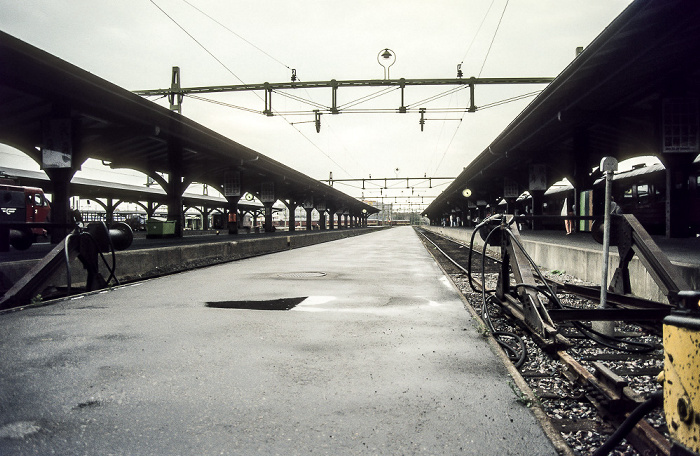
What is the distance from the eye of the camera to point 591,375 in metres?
3.23

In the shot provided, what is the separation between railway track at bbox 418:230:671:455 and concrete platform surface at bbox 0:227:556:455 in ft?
1.09

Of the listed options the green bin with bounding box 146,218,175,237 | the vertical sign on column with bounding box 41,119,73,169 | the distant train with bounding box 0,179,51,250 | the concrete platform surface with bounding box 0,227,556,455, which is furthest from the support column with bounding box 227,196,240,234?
the concrete platform surface with bounding box 0,227,556,455

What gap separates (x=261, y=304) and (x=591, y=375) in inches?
181

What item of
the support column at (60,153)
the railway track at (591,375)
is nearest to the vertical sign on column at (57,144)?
the support column at (60,153)

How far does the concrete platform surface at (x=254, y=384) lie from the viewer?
238cm

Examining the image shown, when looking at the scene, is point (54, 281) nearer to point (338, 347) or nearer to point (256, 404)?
point (338, 347)

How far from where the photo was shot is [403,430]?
2484 millimetres

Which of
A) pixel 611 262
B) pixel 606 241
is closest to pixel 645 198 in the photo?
pixel 611 262

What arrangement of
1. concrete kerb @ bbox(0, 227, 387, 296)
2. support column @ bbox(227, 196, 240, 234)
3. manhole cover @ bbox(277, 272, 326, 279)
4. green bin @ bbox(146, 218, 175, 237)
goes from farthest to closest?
support column @ bbox(227, 196, 240, 234) < green bin @ bbox(146, 218, 175, 237) < manhole cover @ bbox(277, 272, 326, 279) < concrete kerb @ bbox(0, 227, 387, 296)

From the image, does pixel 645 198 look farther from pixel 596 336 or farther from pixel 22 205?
pixel 22 205

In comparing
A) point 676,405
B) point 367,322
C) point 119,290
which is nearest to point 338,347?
point 367,322

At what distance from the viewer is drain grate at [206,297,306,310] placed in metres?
6.35

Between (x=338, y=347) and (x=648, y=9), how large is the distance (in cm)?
961

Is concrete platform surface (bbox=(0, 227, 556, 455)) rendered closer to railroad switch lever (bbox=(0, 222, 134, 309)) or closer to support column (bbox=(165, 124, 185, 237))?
railroad switch lever (bbox=(0, 222, 134, 309))
